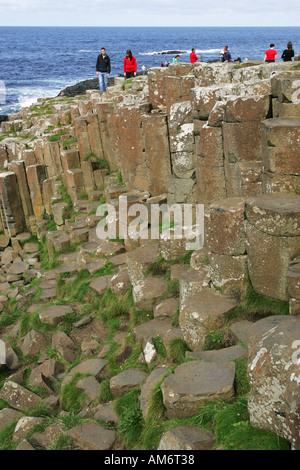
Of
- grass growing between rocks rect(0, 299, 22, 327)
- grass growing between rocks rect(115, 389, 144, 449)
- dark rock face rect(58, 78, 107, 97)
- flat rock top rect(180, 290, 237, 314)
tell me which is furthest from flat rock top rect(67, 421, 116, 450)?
dark rock face rect(58, 78, 107, 97)

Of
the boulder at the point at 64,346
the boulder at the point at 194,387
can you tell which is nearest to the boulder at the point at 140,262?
the boulder at the point at 64,346

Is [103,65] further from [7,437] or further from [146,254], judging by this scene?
[7,437]

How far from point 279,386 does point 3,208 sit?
16988 millimetres

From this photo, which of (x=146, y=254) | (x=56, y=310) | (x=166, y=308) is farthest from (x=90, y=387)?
(x=56, y=310)

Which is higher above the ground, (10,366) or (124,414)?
(124,414)

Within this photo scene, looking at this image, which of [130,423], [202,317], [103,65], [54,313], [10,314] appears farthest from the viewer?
[103,65]

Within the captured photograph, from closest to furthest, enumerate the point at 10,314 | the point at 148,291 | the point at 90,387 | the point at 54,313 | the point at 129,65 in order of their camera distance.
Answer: the point at 90,387 < the point at 148,291 < the point at 54,313 < the point at 10,314 < the point at 129,65

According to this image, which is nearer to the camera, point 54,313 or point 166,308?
point 166,308

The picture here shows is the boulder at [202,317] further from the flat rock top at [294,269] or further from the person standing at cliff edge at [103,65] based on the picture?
the person standing at cliff edge at [103,65]

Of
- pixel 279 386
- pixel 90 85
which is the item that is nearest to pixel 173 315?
pixel 279 386

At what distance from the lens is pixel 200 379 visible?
588 centimetres

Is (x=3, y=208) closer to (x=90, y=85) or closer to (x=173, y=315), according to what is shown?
(x=173, y=315)

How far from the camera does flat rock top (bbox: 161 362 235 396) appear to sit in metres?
5.67
